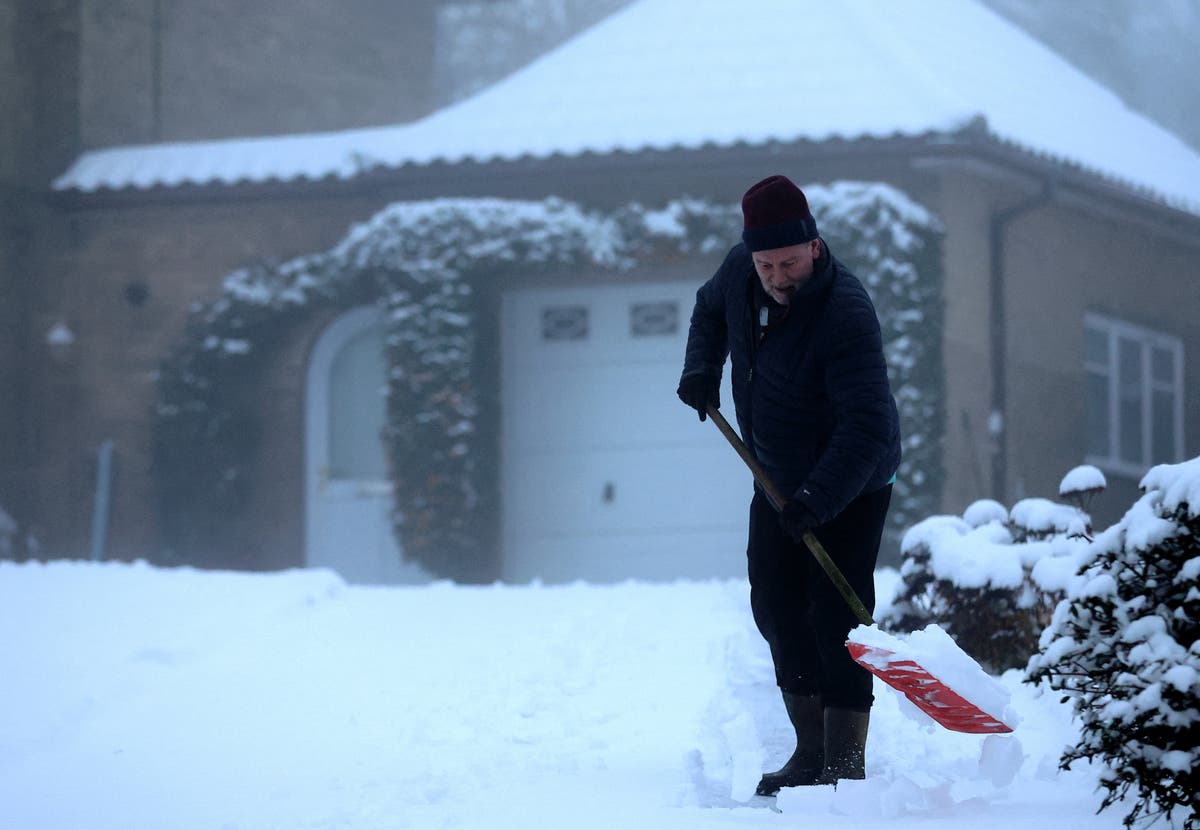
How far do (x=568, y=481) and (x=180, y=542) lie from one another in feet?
10.5

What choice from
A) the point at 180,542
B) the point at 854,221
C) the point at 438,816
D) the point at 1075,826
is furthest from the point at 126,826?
the point at 180,542

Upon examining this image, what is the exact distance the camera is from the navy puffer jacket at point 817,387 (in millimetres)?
4043

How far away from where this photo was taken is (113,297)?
13.1 meters

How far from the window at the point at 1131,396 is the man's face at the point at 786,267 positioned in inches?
350

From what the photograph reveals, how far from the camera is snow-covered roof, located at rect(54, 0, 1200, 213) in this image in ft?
36.9

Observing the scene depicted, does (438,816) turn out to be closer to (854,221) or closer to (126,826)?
(126,826)

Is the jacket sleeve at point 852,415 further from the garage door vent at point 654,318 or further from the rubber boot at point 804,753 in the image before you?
the garage door vent at point 654,318

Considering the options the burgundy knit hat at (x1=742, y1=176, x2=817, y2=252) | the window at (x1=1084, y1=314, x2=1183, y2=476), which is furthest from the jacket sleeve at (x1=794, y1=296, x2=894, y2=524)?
the window at (x1=1084, y1=314, x2=1183, y2=476)

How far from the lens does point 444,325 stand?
38.3 feet

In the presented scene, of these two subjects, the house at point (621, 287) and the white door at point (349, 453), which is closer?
the house at point (621, 287)

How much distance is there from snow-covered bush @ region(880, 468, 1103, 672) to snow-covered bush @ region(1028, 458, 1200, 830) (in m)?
2.27

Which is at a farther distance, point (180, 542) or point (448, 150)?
point (180, 542)

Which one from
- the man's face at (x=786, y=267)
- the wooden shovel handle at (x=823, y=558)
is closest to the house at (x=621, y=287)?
the man's face at (x=786, y=267)

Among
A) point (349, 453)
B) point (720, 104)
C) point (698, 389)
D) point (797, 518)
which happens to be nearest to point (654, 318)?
point (720, 104)
